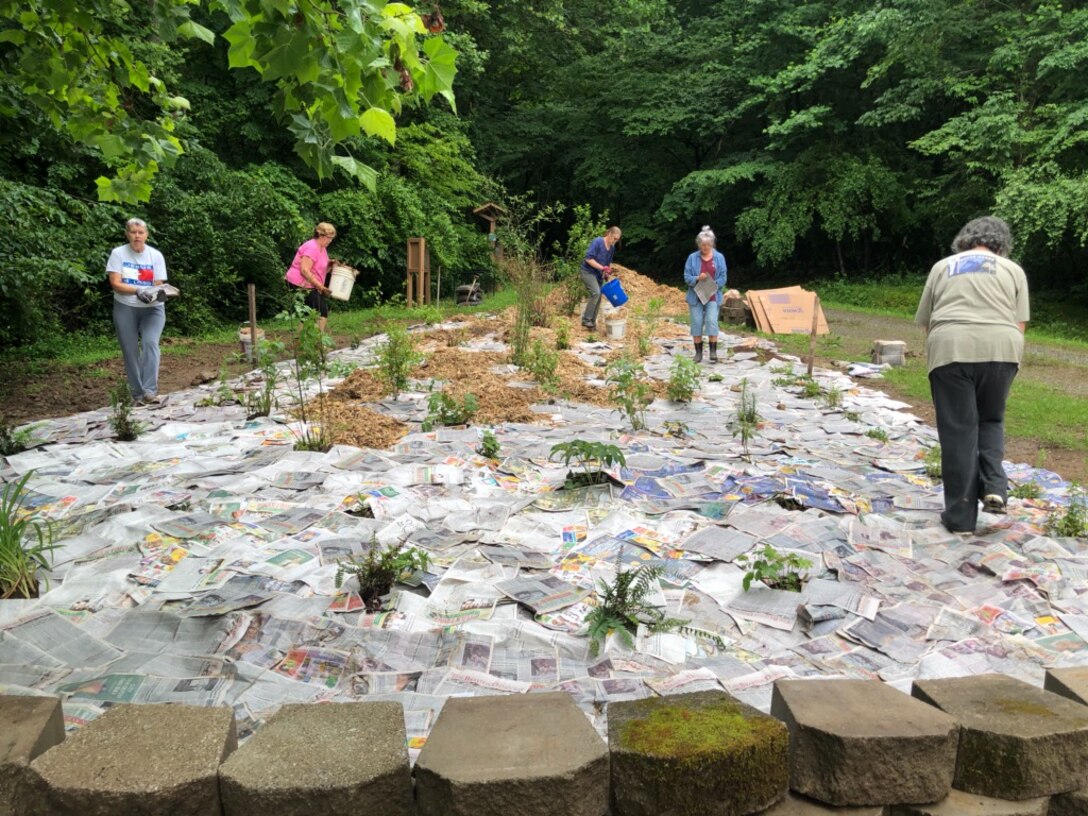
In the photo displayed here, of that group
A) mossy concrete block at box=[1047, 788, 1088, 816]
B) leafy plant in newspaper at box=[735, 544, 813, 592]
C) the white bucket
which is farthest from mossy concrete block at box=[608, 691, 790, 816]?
the white bucket

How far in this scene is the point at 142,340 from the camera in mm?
6195

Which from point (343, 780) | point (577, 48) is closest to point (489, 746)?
point (343, 780)

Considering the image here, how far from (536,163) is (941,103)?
515 inches

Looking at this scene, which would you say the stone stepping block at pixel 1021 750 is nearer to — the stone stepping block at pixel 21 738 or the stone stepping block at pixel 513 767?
the stone stepping block at pixel 513 767

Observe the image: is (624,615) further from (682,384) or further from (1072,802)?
(682,384)

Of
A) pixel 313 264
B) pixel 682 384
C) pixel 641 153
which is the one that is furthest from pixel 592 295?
pixel 641 153

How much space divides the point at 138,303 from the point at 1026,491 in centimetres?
607

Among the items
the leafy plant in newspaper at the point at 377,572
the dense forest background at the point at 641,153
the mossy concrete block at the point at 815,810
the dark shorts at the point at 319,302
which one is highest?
the dense forest background at the point at 641,153

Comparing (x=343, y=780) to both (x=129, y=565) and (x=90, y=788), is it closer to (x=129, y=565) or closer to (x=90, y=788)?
(x=90, y=788)

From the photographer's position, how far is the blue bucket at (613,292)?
10859mm

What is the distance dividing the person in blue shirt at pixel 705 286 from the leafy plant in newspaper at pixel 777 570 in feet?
18.3

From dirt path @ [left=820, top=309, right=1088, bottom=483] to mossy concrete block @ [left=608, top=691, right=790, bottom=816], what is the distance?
3.84 metres

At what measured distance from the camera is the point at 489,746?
1642mm

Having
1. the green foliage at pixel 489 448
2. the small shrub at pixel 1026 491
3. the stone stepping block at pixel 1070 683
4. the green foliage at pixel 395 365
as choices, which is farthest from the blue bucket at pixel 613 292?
the stone stepping block at pixel 1070 683
